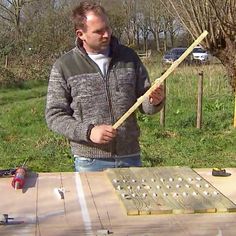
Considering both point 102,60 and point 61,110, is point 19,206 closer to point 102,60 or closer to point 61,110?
point 61,110

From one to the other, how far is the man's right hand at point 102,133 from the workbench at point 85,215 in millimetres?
178

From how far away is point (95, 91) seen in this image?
8.74 feet

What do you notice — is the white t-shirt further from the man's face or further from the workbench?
Result: the workbench

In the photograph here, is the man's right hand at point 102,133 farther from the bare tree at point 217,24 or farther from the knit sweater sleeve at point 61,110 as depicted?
the bare tree at point 217,24

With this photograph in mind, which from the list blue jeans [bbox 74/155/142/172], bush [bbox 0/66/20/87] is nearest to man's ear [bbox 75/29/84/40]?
blue jeans [bbox 74/155/142/172]

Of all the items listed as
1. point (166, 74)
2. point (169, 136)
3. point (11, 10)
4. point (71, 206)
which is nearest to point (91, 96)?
point (166, 74)

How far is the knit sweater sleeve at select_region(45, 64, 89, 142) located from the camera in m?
2.57

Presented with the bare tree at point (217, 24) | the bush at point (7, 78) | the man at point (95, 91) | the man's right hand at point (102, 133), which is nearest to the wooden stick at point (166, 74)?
the man's right hand at point (102, 133)

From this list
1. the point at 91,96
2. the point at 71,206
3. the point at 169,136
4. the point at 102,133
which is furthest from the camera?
the point at 169,136

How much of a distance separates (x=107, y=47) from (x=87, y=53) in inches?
3.9

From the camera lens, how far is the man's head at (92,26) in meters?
2.57

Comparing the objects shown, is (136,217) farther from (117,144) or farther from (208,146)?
(208,146)

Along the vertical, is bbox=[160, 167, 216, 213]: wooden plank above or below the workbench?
above

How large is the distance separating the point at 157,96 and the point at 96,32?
0.40 metres
